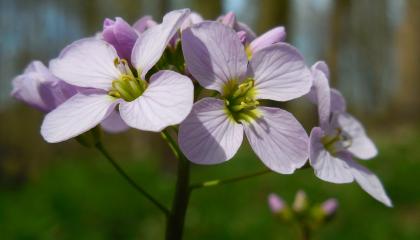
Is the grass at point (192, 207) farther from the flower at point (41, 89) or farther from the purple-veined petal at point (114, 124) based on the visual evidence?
the flower at point (41, 89)

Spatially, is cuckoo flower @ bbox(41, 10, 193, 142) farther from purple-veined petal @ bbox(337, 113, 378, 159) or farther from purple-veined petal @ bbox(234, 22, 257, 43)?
purple-veined petal @ bbox(337, 113, 378, 159)

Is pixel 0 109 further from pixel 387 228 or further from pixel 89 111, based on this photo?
pixel 89 111

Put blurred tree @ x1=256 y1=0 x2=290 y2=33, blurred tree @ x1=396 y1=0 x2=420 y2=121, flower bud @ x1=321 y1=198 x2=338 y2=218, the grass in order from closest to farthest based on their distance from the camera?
flower bud @ x1=321 y1=198 x2=338 y2=218
the grass
blurred tree @ x1=256 y1=0 x2=290 y2=33
blurred tree @ x1=396 y1=0 x2=420 y2=121

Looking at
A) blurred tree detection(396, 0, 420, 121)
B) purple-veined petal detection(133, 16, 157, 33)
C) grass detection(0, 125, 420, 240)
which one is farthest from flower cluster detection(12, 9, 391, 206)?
blurred tree detection(396, 0, 420, 121)

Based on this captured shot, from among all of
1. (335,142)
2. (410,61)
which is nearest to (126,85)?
(335,142)

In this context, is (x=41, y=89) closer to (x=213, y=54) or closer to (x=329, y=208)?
(x=213, y=54)

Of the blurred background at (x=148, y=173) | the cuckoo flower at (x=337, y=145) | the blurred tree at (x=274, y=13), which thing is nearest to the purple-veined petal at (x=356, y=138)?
the cuckoo flower at (x=337, y=145)
